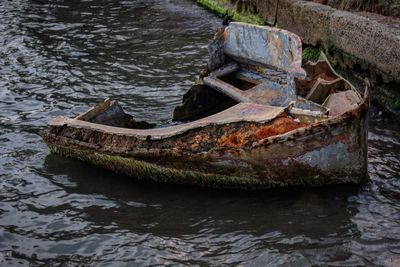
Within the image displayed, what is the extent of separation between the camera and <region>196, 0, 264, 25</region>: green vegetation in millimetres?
14155

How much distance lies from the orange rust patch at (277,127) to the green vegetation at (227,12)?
7.82m

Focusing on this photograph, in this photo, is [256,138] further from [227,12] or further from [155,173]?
[227,12]

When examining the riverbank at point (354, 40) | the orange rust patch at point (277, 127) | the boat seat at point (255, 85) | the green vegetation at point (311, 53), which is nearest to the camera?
the orange rust patch at point (277, 127)

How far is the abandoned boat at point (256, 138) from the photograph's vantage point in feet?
19.9

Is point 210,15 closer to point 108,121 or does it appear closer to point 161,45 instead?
point 161,45

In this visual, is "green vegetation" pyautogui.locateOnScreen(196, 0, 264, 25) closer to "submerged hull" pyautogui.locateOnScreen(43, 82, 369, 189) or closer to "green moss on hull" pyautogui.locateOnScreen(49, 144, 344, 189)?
"green moss on hull" pyautogui.locateOnScreen(49, 144, 344, 189)

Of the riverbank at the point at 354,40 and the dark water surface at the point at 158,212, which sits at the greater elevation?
the riverbank at the point at 354,40

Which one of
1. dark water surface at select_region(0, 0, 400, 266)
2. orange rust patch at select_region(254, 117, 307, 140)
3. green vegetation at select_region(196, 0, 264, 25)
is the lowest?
dark water surface at select_region(0, 0, 400, 266)

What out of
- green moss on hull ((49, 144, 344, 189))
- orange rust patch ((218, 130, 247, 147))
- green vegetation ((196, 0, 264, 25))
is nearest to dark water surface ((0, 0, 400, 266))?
green moss on hull ((49, 144, 344, 189))

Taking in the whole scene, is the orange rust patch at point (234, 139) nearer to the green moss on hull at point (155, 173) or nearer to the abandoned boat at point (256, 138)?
the abandoned boat at point (256, 138)

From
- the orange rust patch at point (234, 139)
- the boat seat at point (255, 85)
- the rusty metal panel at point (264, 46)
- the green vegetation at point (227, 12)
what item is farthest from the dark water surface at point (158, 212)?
the green vegetation at point (227, 12)

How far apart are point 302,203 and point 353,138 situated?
869mm

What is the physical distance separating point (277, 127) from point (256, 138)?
25 centimetres

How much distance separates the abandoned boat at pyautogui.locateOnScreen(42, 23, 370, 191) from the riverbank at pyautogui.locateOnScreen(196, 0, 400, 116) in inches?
60.7
